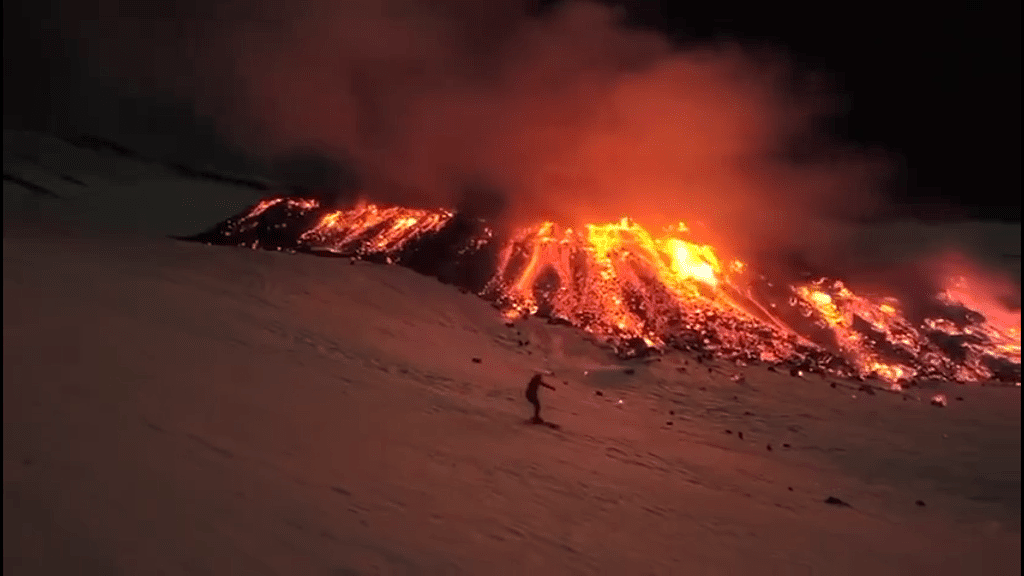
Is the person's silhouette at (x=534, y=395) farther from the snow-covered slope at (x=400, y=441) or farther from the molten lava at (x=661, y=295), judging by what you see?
the molten lava at (x=661, y=295)

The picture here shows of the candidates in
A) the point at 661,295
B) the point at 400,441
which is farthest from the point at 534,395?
the point at 661,295

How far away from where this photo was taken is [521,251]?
9367mm

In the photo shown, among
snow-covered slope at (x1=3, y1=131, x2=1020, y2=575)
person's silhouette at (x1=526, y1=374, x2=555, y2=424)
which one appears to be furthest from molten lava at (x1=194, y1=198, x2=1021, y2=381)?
person's silhouette at (x1=526, y1=374, x2=555, y2=424)

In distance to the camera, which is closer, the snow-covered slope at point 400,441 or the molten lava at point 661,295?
the snow-covered slope at point 400,441

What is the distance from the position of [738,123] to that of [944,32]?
334cm

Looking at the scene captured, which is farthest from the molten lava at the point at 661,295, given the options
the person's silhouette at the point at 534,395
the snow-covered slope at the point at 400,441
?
the person's silhouette at the point at 534,395

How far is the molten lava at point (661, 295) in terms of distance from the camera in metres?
8.12

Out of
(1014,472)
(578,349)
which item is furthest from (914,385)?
(578,349)

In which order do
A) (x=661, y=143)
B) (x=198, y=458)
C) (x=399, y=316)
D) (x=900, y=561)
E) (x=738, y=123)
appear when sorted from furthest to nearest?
(x=738, y=123) < (x=661, y=143) < (x=399, y=316) < (x=900, y=561) < (x=198, y=458)

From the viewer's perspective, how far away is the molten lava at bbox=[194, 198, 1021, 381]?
8117mm

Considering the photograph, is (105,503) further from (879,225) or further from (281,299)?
(879,225)

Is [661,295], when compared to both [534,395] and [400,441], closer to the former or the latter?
[534,395]

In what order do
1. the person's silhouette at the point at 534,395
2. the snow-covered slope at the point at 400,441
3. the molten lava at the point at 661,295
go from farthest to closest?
the molten lava at the point at 661,295 → the person's silhouette at the point at 534,395 → the snow-covered slope at the point at 400,441

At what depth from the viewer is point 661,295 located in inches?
346
